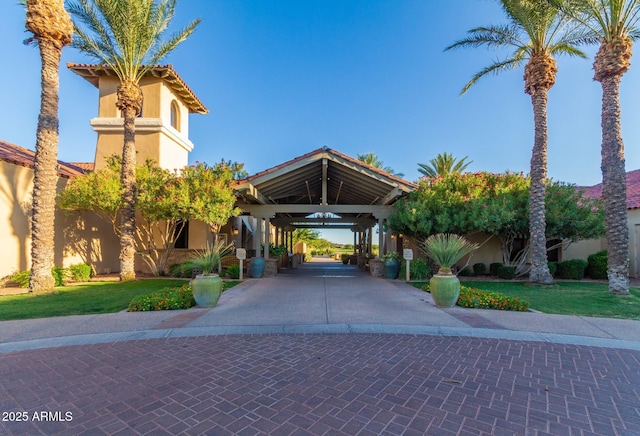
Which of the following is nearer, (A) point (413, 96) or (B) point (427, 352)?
(B) point (427, 352)

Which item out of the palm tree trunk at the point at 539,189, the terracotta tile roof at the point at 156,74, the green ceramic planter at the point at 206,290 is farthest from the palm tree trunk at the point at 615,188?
the terracotta tile roof at the point at 156,74

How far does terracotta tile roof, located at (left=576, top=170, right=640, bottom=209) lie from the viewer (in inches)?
590

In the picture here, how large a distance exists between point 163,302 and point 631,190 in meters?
22.4

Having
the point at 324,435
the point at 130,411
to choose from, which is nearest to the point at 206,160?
the point at 130,411

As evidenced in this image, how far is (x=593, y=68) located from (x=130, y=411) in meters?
14.6

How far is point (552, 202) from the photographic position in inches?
531

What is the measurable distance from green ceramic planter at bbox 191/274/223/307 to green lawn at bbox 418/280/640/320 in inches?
312

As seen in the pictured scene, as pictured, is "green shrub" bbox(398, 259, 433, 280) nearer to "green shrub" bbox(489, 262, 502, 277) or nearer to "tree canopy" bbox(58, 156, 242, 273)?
"green shrub" bbox(489, 262, 502, 277)

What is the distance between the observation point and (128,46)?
12.4 m

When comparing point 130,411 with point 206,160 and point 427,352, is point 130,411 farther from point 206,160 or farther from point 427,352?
point 206,160

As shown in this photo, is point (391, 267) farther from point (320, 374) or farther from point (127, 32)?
point (127, 32)

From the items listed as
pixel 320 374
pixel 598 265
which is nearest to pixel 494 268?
pixel 598 265

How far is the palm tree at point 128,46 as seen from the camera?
11.9 meters

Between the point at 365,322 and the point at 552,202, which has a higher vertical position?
the point at 552,202
